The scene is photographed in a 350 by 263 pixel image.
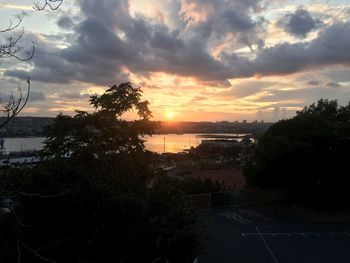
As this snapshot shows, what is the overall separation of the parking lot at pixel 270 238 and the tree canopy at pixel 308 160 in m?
3.21

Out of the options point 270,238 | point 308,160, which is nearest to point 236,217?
point 270,238

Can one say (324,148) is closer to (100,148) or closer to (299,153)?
(299,153)

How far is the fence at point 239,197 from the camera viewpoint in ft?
106

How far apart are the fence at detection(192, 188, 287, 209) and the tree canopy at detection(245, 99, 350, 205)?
0.83 m

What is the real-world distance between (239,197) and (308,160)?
5.79 m

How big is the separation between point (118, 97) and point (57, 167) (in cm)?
1204

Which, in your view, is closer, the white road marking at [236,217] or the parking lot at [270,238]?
the parking lot at [270,238]

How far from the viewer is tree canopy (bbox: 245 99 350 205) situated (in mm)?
34500

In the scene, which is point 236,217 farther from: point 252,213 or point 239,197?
point 239,197

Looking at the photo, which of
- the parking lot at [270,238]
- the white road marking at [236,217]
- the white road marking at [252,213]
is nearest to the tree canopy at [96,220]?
the parking lot at [270,238]

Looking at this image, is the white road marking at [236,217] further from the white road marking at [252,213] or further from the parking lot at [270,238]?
the white road marking at [252,213]

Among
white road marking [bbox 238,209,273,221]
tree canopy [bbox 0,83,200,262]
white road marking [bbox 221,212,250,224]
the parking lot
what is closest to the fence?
the parking lot

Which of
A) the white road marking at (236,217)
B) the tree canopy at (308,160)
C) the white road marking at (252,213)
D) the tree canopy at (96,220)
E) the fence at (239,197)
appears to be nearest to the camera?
the tree canopy at (96,220)

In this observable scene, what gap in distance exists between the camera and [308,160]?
34781 mm
